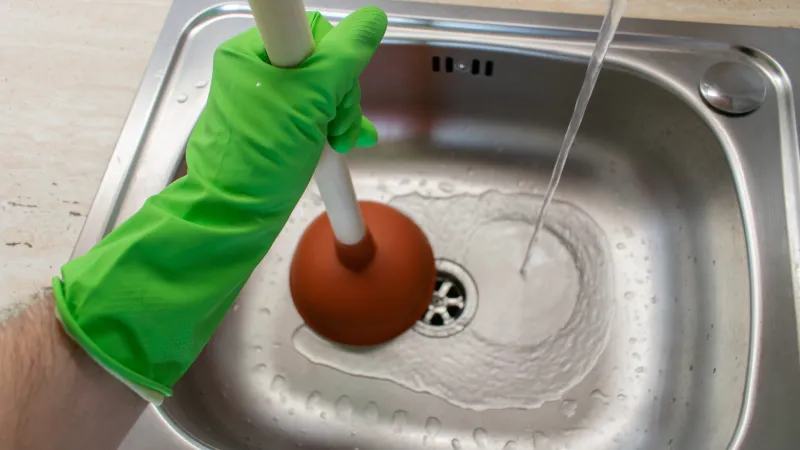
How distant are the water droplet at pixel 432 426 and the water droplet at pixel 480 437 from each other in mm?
39

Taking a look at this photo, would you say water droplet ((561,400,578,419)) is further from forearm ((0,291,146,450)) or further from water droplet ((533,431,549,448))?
forearm ((0,291,146,450))

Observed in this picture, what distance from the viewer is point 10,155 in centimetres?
62

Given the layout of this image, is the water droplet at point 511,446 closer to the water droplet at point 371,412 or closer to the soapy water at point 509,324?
the soapy water at point 509,324

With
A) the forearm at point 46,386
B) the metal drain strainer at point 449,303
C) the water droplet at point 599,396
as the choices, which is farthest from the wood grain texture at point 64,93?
the water droplet at point 599,396

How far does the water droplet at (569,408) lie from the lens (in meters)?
0.64

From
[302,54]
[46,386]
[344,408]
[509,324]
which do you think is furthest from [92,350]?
[509,324]

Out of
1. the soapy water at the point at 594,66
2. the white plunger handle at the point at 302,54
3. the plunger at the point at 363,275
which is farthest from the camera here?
the plunger at the point at 363,275

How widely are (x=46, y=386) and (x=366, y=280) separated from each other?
0.32 metres

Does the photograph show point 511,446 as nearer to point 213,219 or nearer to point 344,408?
point 344,408

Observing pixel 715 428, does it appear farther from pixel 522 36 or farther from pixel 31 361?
pixel 31 361

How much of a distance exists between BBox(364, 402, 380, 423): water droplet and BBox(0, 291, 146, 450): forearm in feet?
0.98

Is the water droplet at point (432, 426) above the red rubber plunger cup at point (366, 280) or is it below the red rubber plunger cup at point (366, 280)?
below

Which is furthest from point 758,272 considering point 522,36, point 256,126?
point 256,126

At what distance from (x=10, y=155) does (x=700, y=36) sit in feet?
2.42
